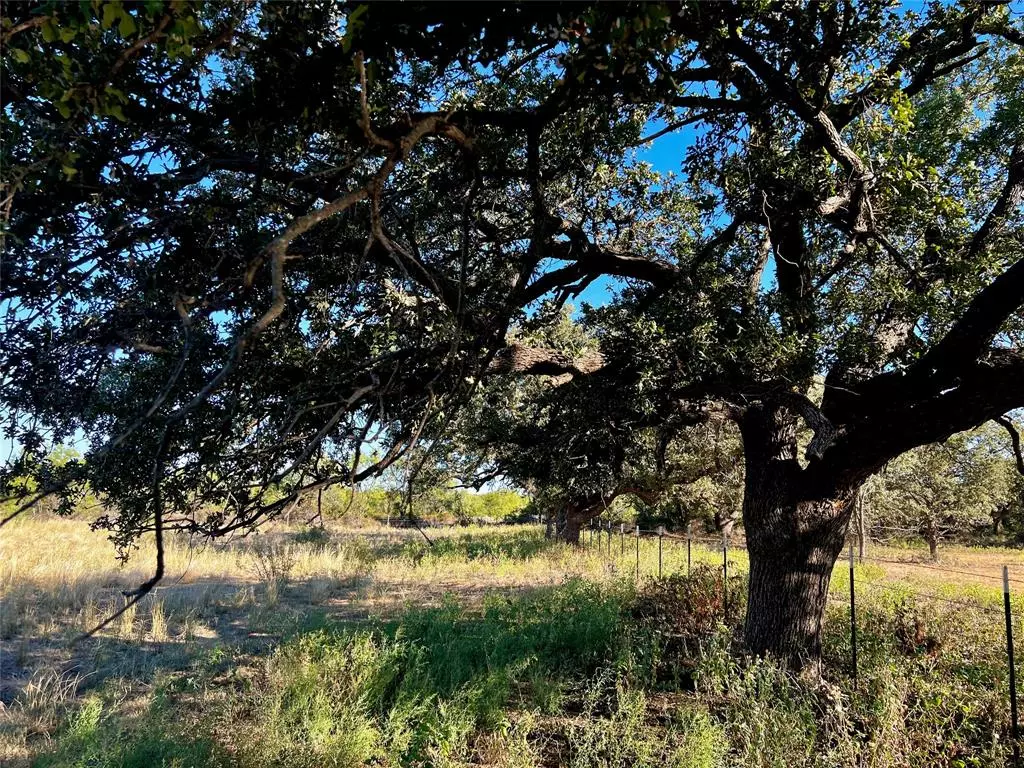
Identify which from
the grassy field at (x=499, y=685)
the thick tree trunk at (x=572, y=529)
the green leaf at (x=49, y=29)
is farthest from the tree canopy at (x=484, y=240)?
the thick tree trunk at (x=572, y=529)

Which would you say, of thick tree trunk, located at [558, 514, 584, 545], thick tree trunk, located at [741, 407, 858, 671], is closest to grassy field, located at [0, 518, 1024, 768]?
thick tree trunk, located at [741, 407, 858, 671]

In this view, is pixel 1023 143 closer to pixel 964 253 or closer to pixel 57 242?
pixel 964 253

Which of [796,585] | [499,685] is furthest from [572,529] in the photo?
[499,685]

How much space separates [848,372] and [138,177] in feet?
18.2

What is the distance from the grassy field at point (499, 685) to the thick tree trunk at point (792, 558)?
1.31 feet

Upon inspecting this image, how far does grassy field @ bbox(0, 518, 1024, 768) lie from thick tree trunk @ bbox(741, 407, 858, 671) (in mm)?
399

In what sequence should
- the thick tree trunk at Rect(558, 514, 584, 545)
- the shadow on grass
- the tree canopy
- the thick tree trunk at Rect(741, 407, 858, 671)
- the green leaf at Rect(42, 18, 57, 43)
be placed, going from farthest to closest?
the thick tree trunk at Rect(558, 514, 584, 545) → the thick tree trunk at Rect(741, 407, 858, 671) → the shadow on grass → the tree canopy → the green leaf at Rect(42, 18, 57, 43)

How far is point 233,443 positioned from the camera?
12.9ft

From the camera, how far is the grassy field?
407 centimetres

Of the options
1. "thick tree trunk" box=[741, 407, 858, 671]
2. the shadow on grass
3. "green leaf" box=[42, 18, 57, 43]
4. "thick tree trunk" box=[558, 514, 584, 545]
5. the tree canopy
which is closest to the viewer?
"green leaf" box=[42, 18, 57, 43]

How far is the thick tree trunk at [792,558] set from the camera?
18.1 ft

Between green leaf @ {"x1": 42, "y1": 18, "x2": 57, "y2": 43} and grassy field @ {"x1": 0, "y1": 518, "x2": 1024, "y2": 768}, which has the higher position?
green leaf @ {"x1": 42, "y1": 18, "x2": 57, "y2": 43}

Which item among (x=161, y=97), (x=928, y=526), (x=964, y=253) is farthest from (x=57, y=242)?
(x=928, y=526)

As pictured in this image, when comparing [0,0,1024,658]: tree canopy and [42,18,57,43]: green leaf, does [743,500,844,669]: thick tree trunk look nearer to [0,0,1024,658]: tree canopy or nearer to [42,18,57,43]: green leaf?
[0,0,1024,658]: tree canopy
